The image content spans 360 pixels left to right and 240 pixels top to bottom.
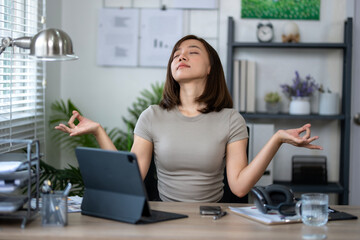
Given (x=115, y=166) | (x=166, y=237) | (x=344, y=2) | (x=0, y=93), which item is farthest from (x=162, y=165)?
(x=344, y=2)

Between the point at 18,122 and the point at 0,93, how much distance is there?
0.27 metres

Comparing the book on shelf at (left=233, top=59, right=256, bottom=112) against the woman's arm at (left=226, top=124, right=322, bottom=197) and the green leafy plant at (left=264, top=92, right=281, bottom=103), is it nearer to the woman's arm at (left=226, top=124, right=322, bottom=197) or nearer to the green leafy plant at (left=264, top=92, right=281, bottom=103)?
Answer: the green leafy plant at (left=264, top=92, right=281, bottom=103)

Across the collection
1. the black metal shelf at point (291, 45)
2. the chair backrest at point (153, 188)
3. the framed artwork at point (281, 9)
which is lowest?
the chair backrest at point (153, 188)

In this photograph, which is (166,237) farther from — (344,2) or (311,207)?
(344,2)

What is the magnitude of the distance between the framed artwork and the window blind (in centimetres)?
141

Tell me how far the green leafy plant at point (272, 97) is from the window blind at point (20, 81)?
1501 mm

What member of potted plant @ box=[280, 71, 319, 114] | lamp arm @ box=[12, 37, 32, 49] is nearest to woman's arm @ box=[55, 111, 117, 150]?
lamp arm @ box=[12, 37, 32, 49]

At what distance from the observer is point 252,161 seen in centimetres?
207

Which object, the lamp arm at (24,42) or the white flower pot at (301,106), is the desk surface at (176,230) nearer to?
the lamp arm at (24,42)

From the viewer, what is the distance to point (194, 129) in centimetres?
229

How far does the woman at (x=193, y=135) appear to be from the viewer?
224cm

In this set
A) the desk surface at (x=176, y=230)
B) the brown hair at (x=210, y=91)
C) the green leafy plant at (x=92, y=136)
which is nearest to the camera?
the desk surface at (x=176, y=230)

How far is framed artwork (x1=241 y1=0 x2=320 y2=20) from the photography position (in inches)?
149

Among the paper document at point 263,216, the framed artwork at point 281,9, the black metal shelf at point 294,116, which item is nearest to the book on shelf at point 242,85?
the black metal shelf at point 294,116
